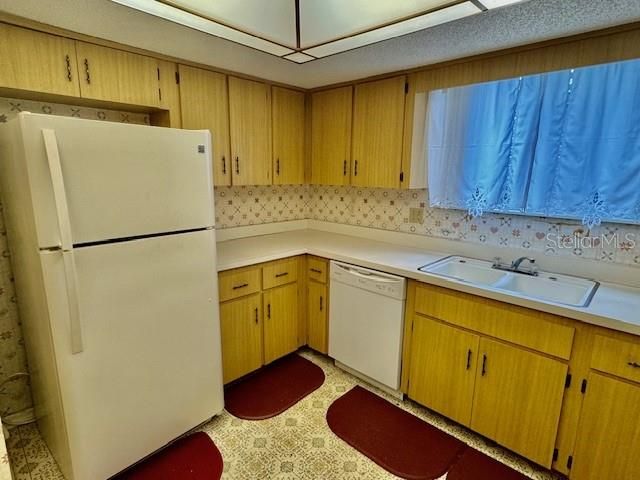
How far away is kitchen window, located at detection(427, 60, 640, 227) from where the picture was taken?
1.73 meters

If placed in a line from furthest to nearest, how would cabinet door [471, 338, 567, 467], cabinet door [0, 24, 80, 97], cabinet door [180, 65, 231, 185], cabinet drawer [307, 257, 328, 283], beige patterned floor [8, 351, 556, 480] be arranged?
cabinet drawer [307, 257, 328, 283]
cabinet door [180, 65, 231, 185]
beige patterned floor [8, 351, 556, 480]
cabinet door [471, 338, 567, 467]
cabinet door [0, 24, 80, 97]

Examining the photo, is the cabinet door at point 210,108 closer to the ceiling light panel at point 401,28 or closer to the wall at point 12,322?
the wall at point 12,322

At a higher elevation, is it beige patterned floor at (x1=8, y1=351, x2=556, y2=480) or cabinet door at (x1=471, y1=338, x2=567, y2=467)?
cabinet door at (x1=471, y1=338, x2=567, y2=467)

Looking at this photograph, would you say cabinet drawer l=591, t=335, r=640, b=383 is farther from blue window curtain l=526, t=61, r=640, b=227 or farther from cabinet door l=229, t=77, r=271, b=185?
cabinet door l=229, t=77, r=271, b=185

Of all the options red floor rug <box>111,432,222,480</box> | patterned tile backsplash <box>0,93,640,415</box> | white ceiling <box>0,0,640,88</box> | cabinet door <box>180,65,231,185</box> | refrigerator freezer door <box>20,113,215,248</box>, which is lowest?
red floor rug <box>111,432,222,480</box>

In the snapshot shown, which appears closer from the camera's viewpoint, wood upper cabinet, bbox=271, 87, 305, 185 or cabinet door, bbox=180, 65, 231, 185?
cabinet door, bbox=180, 65, 231, 185

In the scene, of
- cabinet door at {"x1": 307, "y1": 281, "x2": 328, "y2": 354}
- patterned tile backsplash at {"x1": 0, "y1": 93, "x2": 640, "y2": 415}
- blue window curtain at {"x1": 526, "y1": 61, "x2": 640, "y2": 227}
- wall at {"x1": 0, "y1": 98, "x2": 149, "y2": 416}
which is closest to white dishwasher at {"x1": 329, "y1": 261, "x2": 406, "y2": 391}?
cabinet door at {"x1": 307, "y1": 281, "x2": 328, "y2": 354}

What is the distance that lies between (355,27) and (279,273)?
1640mm

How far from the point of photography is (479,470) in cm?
178

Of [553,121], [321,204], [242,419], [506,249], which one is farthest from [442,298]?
[321,204]

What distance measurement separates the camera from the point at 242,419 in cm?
212

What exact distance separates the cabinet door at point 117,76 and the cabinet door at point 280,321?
1475 millimetres

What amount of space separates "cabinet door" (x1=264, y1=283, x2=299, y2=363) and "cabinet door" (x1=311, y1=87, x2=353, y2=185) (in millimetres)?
997

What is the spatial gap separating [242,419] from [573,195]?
236 cm
